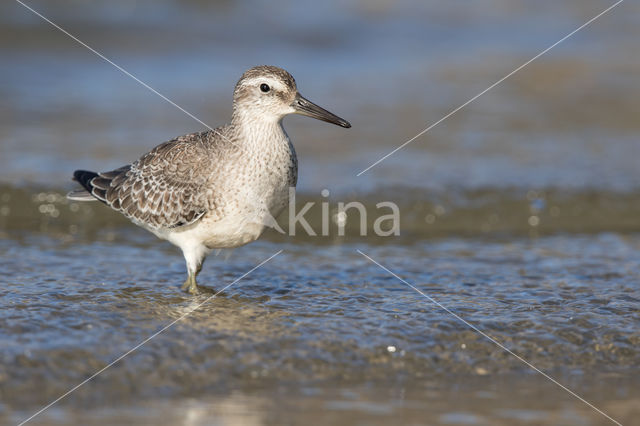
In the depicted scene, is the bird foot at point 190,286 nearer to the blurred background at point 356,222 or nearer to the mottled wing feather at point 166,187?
the blurred background at point 356,222

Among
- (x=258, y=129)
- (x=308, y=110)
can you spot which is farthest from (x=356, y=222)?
(x=258, y=129)

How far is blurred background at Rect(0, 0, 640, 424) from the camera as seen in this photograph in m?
5.70

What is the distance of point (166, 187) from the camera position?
781cm

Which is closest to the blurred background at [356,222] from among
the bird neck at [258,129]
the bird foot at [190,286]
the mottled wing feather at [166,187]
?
the bird foot at [190,286]

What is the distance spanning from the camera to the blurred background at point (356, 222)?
5703 millimetres

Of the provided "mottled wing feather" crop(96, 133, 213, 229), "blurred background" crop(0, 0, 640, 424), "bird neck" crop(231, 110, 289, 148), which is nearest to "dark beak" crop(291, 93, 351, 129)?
"bird neck" crop(231, 110, 289, 148)

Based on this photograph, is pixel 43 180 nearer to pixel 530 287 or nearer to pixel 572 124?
pixel 530 287

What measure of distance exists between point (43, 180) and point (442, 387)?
7.33 metres

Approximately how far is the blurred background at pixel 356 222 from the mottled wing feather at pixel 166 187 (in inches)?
24.9

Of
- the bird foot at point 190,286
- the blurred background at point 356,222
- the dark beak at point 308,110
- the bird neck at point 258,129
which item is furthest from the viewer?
the dark beak at point 308,110

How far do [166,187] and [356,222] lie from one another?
349cm

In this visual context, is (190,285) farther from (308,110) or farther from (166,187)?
(308,110)

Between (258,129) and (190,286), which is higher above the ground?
(258,129)

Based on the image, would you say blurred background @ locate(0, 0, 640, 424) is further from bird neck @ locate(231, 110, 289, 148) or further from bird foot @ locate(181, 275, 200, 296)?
bird neck @ locate(231, 110, 289, 148)
